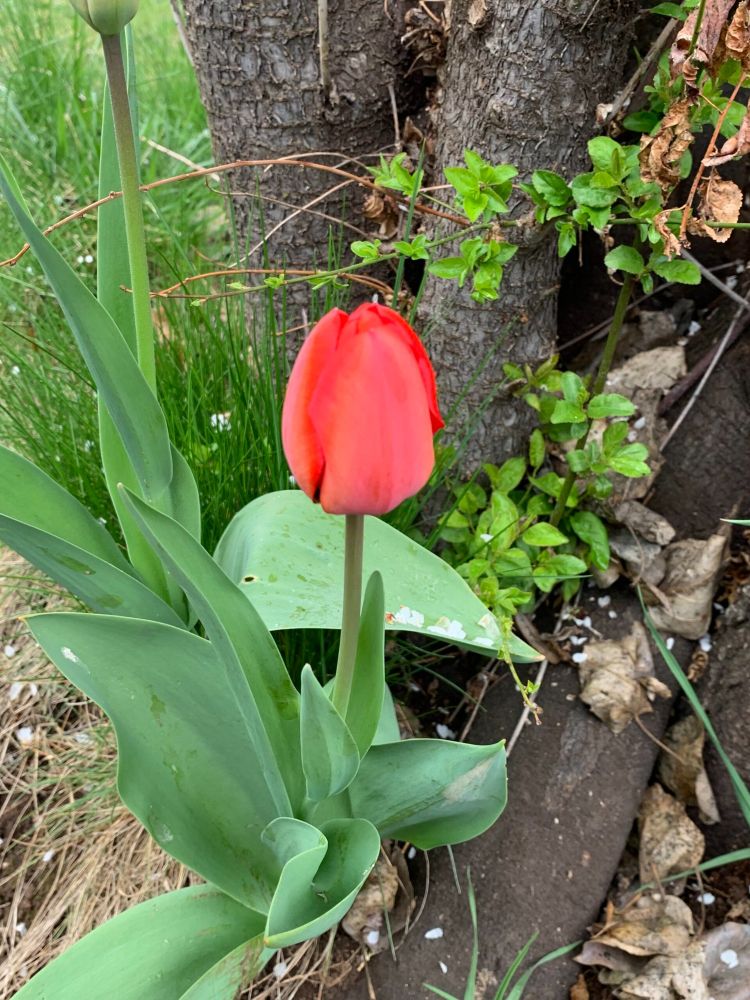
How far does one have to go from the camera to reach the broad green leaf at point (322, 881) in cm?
63

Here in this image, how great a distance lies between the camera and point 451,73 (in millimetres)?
1031

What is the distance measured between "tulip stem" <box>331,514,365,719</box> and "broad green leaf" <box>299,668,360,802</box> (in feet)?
0.09

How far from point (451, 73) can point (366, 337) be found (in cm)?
73

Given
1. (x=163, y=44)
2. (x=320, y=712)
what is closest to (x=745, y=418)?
(x=320, y=712)

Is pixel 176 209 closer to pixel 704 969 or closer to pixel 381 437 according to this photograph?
pixel 381 437

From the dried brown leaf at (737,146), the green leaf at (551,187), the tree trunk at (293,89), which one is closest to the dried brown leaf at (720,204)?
the dried brown leaf at (737,146)

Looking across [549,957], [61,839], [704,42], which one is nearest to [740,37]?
[704,42]

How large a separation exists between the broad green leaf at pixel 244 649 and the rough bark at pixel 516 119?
0.55m

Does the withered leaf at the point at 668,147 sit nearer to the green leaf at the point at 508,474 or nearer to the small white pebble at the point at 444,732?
the green leaf at the point at 508,474

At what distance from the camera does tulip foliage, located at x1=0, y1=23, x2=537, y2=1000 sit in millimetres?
669

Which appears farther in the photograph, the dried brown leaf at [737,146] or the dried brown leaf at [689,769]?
the dried brown leaf at [689,769]

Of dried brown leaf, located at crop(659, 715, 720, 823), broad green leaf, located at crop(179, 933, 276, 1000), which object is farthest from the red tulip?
dried brown leaf, located at crop(659, 715, 720, 823)

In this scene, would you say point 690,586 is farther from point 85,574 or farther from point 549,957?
point 85,574

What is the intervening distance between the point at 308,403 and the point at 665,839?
909 mm
